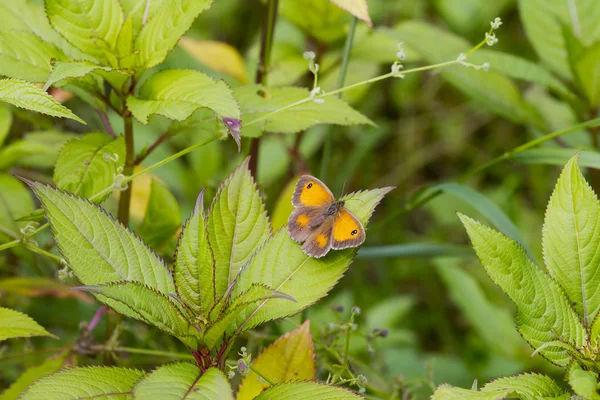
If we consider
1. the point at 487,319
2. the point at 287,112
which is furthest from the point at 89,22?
the point at 487,319

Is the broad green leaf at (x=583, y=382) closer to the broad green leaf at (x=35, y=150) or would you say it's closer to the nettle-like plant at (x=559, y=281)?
the nettle-like plant at (x=559, y=281)

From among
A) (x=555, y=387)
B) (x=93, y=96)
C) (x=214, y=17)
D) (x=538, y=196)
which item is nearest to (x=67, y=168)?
(x=93, y=96)

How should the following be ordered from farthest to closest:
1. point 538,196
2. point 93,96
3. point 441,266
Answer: point 538,196 < point 441,266 < point 93,96

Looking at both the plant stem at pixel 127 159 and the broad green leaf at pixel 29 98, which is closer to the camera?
the broad green leaf at pixel 29 98

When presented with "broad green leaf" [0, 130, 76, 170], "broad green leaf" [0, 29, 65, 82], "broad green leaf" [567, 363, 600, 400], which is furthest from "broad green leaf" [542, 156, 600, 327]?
"broad green leaf" [0, 130, 76, 170]

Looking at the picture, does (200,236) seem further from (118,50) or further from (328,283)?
(118,50)

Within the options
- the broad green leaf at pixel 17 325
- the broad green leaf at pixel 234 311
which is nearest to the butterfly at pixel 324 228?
the broad green leaf at pixel 234 311

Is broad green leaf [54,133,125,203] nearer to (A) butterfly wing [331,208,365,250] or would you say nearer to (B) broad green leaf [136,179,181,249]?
(B) broad green leaf [136,179,181,249]
